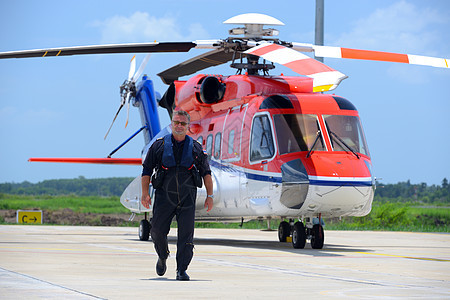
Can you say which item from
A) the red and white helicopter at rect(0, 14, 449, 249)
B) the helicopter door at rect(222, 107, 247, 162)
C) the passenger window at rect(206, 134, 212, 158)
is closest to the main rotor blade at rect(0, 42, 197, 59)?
the red and white helicopter at rect(0, 14, 449, 249)

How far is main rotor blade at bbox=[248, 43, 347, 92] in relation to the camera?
11.9 m

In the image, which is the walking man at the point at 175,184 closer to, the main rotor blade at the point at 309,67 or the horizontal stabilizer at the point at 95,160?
the main rotor blade at the point at 309,67

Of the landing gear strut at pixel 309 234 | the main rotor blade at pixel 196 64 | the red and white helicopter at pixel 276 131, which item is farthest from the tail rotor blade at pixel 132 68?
the landing gear strut at pixel 309 234

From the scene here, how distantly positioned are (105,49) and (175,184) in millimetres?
7512

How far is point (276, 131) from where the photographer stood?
14.6 meters

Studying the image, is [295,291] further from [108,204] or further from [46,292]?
[108,204]

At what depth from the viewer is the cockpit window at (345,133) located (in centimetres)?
1457

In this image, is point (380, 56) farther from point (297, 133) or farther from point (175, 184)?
point (175, 184)

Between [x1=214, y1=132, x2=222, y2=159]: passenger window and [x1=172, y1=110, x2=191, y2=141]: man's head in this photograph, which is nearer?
[x1=172, y1=110, x2=191, y2=141]: man's head

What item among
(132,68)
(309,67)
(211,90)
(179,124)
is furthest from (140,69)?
(179,124)

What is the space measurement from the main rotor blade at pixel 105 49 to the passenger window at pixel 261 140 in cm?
236

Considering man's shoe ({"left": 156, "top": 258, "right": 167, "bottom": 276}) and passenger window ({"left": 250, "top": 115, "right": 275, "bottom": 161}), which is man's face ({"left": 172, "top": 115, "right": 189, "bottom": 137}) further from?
passenger window ({"left": 250, "top": 115, "right": 275, "bottom": 161})

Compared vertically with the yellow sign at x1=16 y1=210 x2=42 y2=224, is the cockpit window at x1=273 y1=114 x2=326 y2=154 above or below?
above

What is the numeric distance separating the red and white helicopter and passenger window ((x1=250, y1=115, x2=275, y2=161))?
0.02 metres
